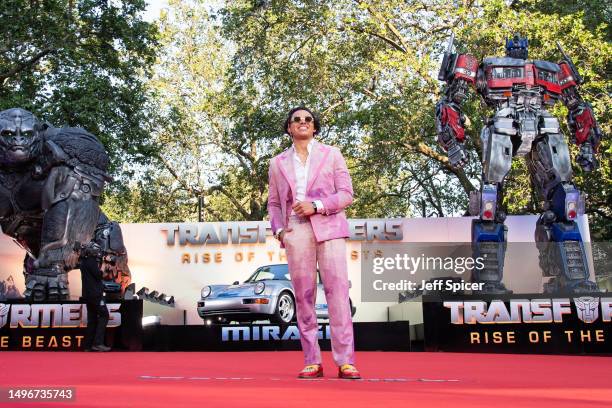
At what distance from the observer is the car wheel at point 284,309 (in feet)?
38.7

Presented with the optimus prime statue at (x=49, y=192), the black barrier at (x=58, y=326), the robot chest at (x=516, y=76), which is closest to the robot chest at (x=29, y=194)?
the optimus prime statue at (x=49, y=192)

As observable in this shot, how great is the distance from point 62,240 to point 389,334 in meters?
4.26

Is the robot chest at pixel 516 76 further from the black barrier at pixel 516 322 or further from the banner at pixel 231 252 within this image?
the banner at pixel 231 252

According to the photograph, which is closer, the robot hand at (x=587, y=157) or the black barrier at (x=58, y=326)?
the black barrier at (x=58, y=326)

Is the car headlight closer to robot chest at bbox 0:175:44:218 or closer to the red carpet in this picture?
robot chest at bbox 0:175:44:218

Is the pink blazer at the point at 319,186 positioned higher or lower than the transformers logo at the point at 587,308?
higher

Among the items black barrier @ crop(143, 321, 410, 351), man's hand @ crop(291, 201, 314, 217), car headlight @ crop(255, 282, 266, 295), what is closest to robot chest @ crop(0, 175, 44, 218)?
black barrier @ crop(143, 321, 410, 351)

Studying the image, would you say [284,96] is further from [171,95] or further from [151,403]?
[151,403]

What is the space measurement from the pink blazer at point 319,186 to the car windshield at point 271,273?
7656mm

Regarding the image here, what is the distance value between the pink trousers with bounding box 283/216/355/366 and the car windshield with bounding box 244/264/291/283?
25.3ft

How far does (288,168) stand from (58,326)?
5.55m

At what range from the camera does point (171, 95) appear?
2778cm

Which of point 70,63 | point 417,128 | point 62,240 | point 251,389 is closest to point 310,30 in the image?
point 417,128

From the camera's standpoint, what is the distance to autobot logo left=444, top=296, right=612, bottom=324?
9.24 metres
